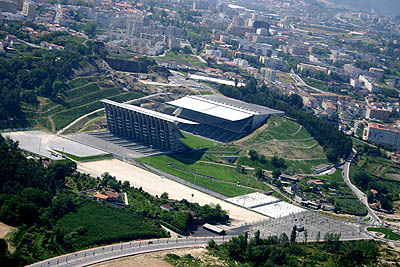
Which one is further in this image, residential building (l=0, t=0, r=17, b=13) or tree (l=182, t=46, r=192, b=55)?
tree (l=182, t=46, r=192, b=55)

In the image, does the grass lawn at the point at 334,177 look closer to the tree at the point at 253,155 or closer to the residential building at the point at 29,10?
the tree at the point at 253,155

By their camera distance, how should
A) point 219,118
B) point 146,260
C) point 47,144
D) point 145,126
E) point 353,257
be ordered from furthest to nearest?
point 219,118, point 145,126, point 47,144, point 353,257, point 146,260

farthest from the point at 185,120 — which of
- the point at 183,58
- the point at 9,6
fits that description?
the point at 9,6

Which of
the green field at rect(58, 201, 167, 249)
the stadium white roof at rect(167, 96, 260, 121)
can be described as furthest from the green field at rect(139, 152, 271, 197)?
the green field at rect(58, 201, 167, 249)

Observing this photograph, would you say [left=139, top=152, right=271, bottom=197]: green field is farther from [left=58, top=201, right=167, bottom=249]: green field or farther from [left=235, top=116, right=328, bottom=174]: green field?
[left=58, top=201, right=167, bottom=249]: green field

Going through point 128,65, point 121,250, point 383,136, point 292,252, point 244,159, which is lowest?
point 383,136

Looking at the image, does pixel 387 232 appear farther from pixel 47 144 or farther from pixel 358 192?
pixel 47 144

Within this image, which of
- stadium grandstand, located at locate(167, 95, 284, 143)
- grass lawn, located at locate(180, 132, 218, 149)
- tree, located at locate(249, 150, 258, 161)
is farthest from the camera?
stadium grandstand, located at locate(167, 95, 284, 143)

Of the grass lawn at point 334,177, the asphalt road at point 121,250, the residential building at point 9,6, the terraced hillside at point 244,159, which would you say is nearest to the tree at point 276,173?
the terraced hillside at point 244,159
